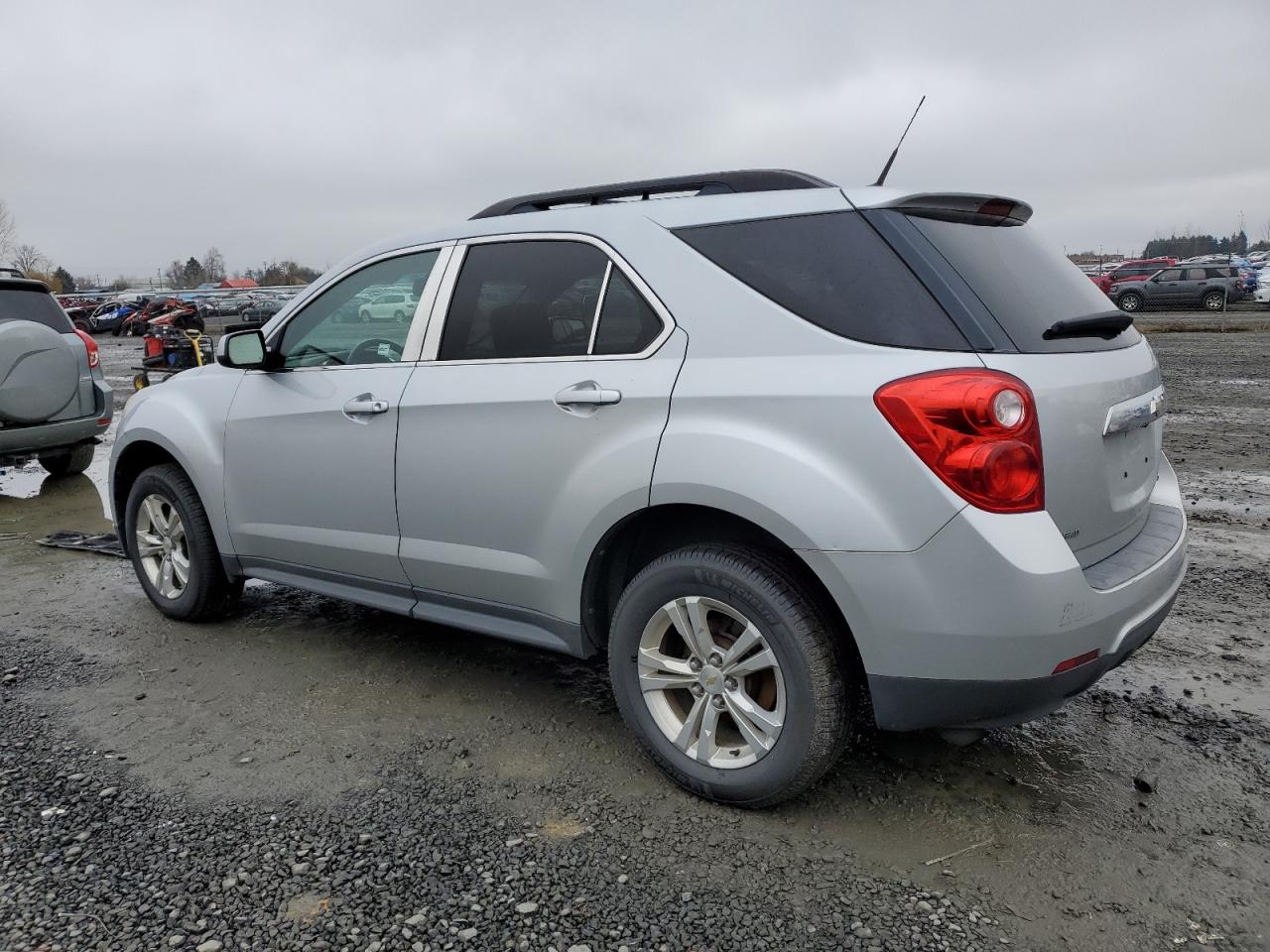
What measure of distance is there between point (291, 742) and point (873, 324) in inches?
95.2

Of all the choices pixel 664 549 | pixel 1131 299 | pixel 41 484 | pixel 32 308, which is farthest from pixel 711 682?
pixel 1131 299

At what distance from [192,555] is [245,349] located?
1114 millimetres

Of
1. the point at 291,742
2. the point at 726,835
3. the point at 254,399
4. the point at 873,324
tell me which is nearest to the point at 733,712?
the point at 726,835

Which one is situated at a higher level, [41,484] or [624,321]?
[624,321]

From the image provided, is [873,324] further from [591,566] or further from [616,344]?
[591,566]

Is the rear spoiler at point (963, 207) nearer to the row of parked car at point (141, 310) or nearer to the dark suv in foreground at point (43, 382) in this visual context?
the dark suv in foreground at point (43, 382)

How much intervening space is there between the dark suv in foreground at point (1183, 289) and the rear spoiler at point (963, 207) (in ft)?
99.6

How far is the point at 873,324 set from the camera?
2.65 m

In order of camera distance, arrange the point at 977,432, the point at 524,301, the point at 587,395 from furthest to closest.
→ the point at 524,301 < the point at 587,395 < the point at 977,432

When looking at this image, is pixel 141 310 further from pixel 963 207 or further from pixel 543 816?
pixel 963 207

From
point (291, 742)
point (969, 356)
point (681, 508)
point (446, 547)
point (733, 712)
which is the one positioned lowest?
point (291, 742)

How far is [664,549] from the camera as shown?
3105mm

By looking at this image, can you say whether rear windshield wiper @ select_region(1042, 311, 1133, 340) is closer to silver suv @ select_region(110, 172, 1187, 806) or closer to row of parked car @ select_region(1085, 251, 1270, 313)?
silver suv @ select_region(110, 172, 1187, 806)

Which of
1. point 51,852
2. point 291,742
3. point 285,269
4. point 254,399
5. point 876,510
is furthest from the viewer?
point 285,269
